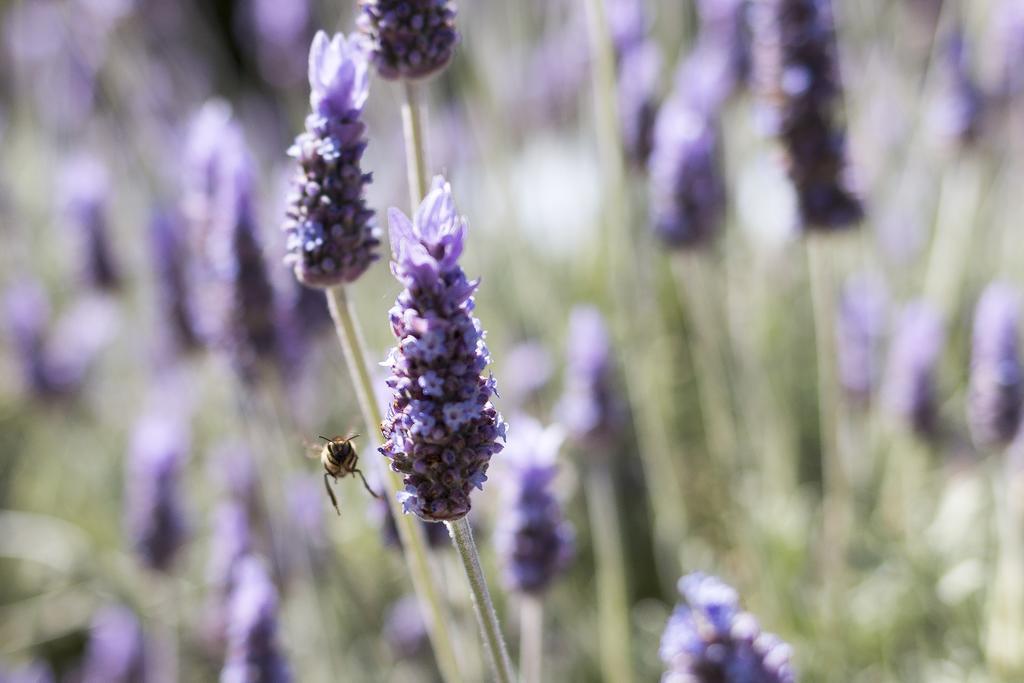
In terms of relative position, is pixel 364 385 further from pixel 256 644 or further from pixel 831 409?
pixel 831 409

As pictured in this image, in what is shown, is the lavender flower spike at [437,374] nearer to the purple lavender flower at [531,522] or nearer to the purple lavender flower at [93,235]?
the purple lavender flower at [531,522]

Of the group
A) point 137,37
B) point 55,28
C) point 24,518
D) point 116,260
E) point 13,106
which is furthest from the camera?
point 13,106

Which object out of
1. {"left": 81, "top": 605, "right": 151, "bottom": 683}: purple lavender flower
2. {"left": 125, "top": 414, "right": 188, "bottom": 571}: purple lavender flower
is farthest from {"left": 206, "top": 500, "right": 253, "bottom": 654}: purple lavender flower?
{"left": 81, "top": 605, "right": 151, "bottom": 683}: purple lavender flower

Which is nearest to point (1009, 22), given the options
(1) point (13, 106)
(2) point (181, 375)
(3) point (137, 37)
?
(2) point (181, 375)

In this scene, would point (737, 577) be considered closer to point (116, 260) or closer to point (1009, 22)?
point (1009, 22)

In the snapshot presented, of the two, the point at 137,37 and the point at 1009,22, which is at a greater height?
the point at 137,37

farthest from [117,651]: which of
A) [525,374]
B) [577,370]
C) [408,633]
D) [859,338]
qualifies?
[859,338]
